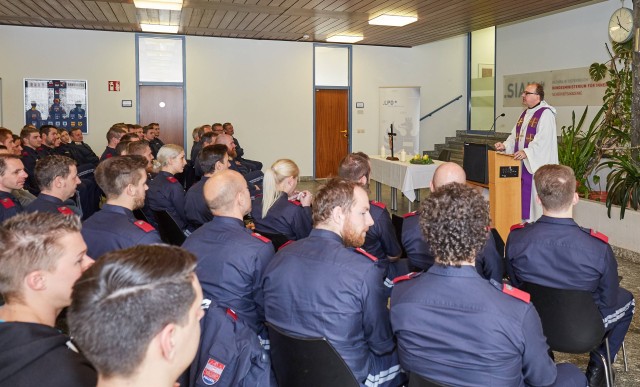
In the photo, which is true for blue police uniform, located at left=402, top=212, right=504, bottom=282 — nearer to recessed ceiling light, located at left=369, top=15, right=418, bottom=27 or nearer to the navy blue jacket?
the navy blue jacket

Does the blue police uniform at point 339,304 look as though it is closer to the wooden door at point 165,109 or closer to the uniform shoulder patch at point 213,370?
the uniform shoulder patch at point 213,370

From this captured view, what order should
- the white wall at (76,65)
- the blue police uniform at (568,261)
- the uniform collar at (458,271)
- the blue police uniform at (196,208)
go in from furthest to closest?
the white wall at (76,65)
the blue police uniform at (196,208)
the blue police uniform at (568,261)
the uniform collar at (458,271)

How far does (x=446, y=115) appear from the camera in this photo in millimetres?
13602

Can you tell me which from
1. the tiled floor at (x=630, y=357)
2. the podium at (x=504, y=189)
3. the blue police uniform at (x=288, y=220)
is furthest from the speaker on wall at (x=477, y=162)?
the blue police uniform at (x=288, y=220)

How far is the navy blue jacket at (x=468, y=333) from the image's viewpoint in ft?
5.55

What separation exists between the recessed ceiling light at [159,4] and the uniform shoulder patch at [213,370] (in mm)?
7226

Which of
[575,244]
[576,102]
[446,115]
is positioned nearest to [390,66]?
[446,115]

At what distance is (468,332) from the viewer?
5.59 ft

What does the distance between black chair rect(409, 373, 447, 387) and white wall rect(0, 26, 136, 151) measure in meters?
11.0

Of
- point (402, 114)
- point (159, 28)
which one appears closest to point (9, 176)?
point (159, 28)

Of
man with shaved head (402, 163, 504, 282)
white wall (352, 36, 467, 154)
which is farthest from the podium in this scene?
white wall (352, 36, 467, 154)

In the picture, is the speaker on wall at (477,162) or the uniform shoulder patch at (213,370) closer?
the uniform shoulder patch at (213,370)

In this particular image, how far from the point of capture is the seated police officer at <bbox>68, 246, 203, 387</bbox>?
104 centimetres

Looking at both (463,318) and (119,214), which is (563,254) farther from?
(119,214)
